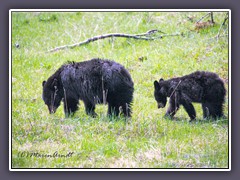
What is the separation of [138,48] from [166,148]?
6.88 feet

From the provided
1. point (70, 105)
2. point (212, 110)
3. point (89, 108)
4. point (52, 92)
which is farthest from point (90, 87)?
point (212, 110)

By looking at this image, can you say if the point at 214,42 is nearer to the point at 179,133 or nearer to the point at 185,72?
the point at 185,72

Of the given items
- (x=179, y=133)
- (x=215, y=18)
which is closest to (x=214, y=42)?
(x=215, y=18)

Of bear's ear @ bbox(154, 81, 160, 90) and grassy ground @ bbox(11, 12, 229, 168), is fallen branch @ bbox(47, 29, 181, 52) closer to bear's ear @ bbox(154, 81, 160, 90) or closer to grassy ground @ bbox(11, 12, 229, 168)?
grassy ground @ bbox(11, 12, 229, 168)

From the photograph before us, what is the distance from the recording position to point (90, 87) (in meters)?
9.62

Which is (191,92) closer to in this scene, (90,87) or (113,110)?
(113,110)

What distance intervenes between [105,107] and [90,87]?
0.42 meters

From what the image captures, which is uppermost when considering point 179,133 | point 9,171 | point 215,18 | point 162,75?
point 215,18

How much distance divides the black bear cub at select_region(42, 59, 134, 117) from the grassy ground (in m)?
0.15

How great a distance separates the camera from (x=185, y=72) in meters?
9.77

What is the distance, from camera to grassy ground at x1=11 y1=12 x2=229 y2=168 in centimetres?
882

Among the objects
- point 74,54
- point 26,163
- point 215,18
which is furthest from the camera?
point 74,54

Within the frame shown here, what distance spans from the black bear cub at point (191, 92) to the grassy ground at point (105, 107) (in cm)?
11

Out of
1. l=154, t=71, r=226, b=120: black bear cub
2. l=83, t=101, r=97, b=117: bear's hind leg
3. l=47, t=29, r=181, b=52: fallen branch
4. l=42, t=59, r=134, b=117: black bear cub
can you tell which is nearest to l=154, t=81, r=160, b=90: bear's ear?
l=154, t=71, r=226, b=120: black bear cub
